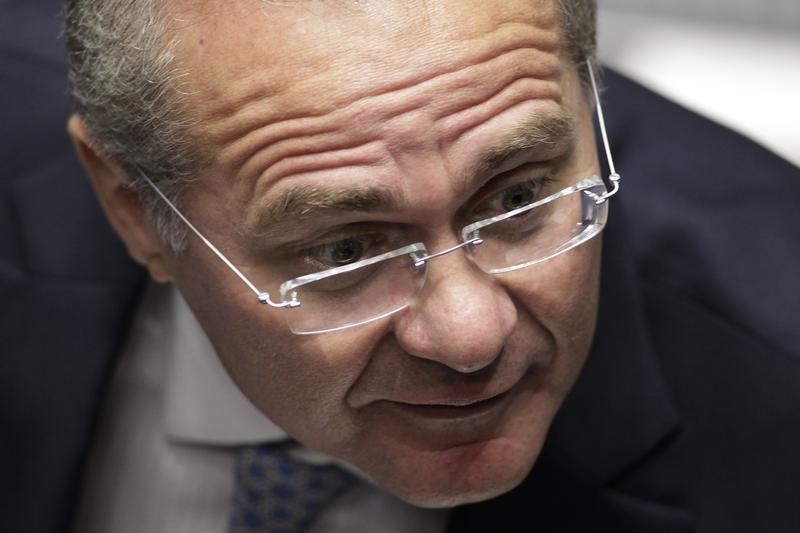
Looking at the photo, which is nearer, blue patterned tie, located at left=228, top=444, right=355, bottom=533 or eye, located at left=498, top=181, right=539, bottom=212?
eye, located at left=498, top=181, right=539, bottom=212

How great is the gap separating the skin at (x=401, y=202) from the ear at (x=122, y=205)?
0.40ft

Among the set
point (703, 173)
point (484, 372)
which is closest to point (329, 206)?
point (484, 372)

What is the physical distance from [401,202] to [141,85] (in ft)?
1.17

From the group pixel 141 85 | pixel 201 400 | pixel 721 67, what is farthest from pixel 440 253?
pixel 721 67

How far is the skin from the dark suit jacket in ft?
0.87

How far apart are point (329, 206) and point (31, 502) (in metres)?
0.78

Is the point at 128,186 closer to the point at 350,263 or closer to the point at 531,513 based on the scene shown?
the point at 350,263

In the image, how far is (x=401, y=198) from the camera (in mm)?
1521

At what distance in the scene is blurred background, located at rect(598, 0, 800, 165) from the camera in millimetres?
2395

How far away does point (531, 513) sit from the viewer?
6.61ft

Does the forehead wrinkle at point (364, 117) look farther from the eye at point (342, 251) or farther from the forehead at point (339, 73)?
the eye at point (342, 251)

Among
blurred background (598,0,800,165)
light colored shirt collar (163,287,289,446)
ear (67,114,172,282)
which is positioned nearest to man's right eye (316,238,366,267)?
ear (67,114,172,282)

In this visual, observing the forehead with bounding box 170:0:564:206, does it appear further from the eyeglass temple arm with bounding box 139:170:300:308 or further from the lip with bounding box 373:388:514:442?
the lip with bounding box 373:388:514:442

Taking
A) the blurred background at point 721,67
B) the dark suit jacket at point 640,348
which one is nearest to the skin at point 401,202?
the dark suit jacket at point 640,348
